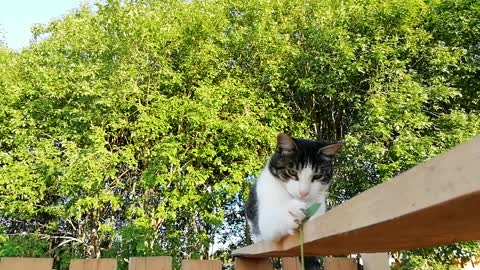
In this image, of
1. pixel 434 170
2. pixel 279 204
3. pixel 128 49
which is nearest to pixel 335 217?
pixel 434 170

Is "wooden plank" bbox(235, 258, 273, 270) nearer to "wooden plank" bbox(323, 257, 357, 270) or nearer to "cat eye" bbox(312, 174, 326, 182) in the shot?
"wooden plank" bbox(323, 257, 357, 270)

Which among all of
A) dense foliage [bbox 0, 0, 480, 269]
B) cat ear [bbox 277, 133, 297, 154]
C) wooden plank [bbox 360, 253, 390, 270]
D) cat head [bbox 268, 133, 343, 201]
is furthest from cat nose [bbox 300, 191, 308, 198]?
dense foliage [bbox 0, 0, 480, 269]

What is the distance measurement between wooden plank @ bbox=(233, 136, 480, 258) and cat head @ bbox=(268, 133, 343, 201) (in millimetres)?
622

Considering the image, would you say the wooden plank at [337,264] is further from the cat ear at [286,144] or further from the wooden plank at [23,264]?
the wooden plank at [23,264]

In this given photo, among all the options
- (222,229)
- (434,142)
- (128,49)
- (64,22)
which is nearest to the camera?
(434,142)

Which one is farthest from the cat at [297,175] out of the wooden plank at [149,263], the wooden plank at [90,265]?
the wooden plank at [90,265]

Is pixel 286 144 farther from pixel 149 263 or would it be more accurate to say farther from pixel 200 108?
pixel 200 108

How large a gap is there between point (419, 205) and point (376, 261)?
97 centimetres

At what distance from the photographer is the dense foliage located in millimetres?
4766

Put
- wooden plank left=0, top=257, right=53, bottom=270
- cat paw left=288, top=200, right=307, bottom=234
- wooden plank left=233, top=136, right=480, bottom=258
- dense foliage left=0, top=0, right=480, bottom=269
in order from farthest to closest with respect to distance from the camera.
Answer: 1. dense foliage left=0, top=0, right=480, bottom=269
2. wooden plank left=0, top=257, right=53, bottom=270
3. cat paw left=288, top=200, right=307, bottom=234
4. wooden plank left=233, top=136, right=480, bottom=258

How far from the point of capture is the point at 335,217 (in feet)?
1.82

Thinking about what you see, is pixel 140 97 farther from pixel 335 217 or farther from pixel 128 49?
pixel 335 217

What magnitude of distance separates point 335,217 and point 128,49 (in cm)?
482

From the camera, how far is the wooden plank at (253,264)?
120 centimetres
